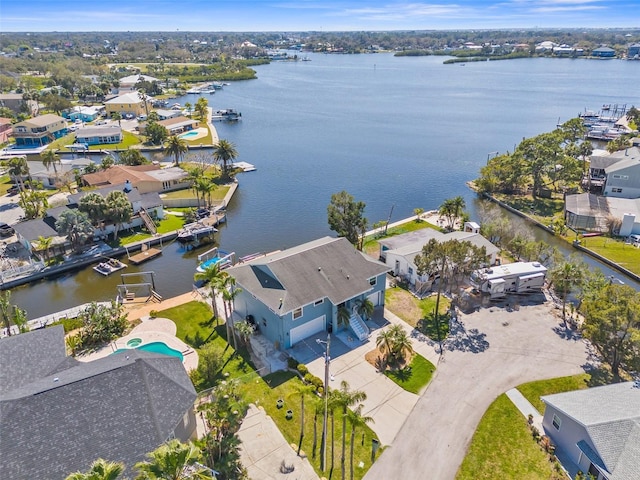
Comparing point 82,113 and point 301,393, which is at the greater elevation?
point 82,113

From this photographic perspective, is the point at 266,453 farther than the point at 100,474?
Yes

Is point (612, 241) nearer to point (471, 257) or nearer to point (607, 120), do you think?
point (471, 257)

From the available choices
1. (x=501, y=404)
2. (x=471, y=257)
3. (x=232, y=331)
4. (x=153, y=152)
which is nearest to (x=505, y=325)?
(x=471, y=257)

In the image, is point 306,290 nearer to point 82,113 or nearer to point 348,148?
point 348,148

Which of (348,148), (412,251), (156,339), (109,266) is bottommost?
(109,266)

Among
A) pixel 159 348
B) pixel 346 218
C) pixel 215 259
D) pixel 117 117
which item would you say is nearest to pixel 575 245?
pixel 346 218

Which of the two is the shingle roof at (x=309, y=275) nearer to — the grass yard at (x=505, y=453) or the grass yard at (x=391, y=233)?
the grass yard at (x=391, y=233)
